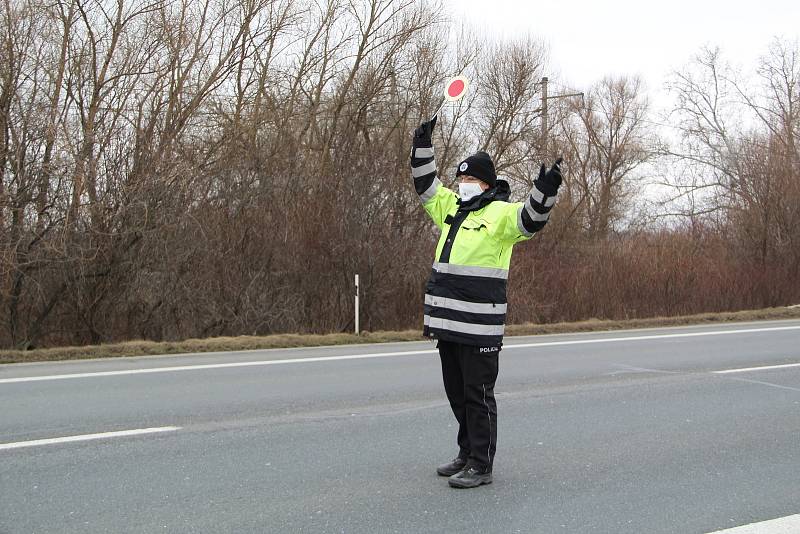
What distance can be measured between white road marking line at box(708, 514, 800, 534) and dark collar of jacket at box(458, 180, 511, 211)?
2.24m

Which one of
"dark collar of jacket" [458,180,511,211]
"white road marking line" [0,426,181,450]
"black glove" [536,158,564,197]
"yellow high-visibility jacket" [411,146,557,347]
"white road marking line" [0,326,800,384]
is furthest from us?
"white road marking line" [0,326,800,384]

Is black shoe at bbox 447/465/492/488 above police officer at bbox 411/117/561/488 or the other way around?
the other way around

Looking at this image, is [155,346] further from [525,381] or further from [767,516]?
[767,516]

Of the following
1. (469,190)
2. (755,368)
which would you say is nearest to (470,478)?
(469,190)

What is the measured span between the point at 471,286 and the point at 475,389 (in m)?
0.65

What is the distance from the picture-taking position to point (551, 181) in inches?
167

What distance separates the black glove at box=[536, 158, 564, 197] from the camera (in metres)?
4.21

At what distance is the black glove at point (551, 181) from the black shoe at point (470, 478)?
1.82 metres

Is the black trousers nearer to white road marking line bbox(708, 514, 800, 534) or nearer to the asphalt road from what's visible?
the asphalt road

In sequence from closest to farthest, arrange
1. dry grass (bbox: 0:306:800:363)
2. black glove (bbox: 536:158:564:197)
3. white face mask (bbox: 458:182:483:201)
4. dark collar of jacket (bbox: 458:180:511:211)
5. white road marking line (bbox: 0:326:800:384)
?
black glove (bbox: 536:158:564:197) → dark collar of jacket (bbox: 458:180:511:211) → white face mask (bbox: 458:182:483:201) → white road marking line (bbox: 0:326:800:384) → dry grass (bbox: 0:306:800:363)

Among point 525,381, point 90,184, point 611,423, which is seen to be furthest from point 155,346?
point 611,423

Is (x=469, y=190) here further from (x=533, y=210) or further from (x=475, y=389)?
(x=475, y=389)

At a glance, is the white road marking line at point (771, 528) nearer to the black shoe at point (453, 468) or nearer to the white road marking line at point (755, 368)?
the black shoe at point (453, 468)

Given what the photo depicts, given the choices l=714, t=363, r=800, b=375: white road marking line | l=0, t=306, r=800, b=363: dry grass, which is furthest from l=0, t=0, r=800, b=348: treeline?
l=714, t=363, r=800, b=375: white road marking line
